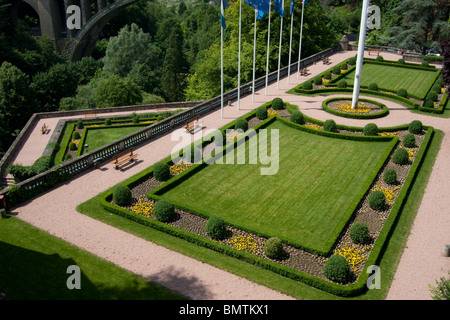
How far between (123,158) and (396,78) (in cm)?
3598

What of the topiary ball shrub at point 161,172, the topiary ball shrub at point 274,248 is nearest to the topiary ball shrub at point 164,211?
the topiary ball shrub at point 161,172

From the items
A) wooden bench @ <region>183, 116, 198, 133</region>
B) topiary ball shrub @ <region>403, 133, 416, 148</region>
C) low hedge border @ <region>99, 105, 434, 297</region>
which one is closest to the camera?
low hedge border @ <region>99, 105, 434, 297</region>

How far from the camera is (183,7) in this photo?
159000mm

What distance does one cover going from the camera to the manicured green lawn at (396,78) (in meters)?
47.6

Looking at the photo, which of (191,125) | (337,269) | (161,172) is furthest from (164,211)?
(191,125)

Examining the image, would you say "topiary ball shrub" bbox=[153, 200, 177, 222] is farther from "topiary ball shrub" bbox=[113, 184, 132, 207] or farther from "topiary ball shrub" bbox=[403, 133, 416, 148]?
"topiary ball shrub" bbox=[403, 133, 416, 148]

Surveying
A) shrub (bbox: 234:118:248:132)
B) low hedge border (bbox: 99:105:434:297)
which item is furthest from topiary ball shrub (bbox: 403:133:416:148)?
shrub (bbox: 234:118:248:132)

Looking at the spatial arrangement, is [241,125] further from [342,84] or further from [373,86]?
[373,86]

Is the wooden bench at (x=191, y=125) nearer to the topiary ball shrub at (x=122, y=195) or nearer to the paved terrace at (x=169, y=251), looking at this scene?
the paved terrace at (x=169, y=251)

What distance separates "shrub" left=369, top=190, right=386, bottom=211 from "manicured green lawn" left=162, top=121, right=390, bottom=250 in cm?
129

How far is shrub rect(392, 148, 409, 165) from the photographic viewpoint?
1135 inches

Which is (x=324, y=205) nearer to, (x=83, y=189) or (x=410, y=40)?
(x=83, y=189)

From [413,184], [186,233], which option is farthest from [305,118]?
[186,233]
